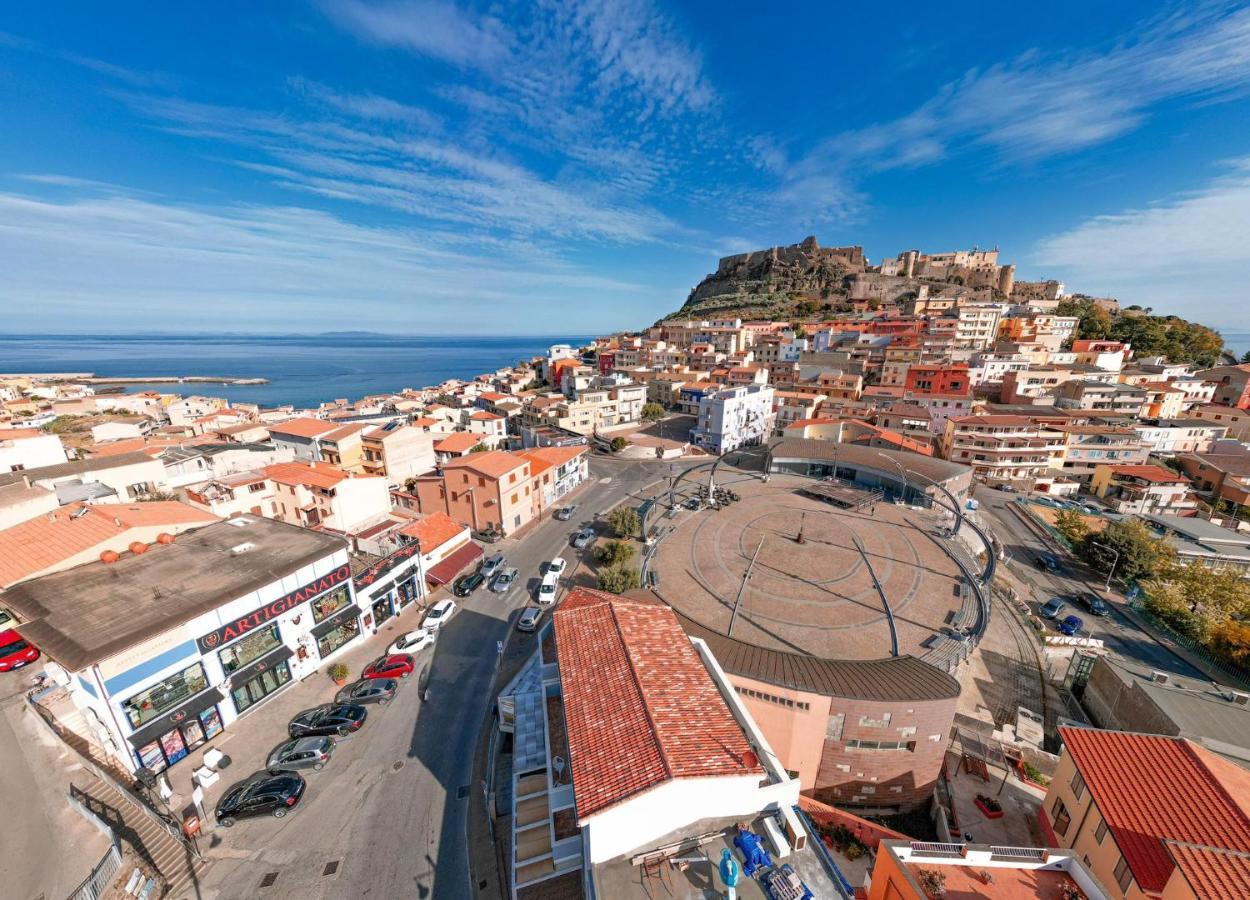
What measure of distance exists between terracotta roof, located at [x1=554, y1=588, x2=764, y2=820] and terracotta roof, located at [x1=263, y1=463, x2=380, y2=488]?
2531cm

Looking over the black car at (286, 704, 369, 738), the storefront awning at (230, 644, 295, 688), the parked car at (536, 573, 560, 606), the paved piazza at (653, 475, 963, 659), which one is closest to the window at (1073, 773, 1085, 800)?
the paved piazza at (653, 475, 963, 659)

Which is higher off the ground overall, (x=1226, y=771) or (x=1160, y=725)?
(x=1226, y=771)

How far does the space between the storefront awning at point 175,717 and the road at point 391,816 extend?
5093mm

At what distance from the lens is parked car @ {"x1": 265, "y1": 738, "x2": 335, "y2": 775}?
19.2 meters

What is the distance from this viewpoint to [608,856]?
11523mm

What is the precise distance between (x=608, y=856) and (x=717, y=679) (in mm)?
6501

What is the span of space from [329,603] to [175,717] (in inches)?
280

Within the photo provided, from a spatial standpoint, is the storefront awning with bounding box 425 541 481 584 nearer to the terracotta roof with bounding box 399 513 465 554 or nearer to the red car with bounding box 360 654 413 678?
the terracotta roof with bounding box 399 513 465 554

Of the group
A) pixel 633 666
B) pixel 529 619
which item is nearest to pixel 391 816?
pixel 529 619

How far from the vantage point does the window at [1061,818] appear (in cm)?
1708

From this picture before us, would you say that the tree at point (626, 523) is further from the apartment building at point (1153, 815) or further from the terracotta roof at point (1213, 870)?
the terracotta roof at point (1213, 870)

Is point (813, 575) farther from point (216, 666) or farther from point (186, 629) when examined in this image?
point (186, 629)

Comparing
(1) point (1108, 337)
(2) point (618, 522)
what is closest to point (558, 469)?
(2) point (618, 522)

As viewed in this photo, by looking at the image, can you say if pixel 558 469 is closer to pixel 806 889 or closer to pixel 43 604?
pixel 43 604
